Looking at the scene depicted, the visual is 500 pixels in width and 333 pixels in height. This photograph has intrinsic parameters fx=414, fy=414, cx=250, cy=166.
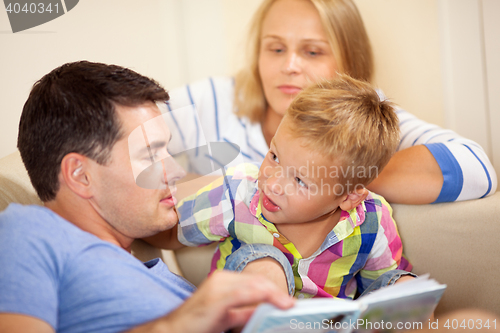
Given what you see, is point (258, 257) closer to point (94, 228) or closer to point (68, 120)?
point (94, 228)

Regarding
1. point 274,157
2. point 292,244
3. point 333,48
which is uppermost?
point 333,48

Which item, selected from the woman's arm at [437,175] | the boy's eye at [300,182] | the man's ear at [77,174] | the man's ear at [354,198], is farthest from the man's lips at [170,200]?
the woman's arm at [437,175]

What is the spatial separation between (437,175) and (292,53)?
0.66 m

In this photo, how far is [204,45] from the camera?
216cm

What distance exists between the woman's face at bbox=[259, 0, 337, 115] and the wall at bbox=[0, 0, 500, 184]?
39 cm

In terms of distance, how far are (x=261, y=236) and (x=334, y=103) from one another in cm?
36

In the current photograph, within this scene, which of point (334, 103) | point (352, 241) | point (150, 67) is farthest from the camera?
point (150, 67)

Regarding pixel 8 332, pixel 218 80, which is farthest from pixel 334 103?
pixel 218 80

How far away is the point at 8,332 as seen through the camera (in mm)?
561

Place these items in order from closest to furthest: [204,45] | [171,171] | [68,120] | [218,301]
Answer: [218,301] → [68,120] → [171,171] → [204,45]

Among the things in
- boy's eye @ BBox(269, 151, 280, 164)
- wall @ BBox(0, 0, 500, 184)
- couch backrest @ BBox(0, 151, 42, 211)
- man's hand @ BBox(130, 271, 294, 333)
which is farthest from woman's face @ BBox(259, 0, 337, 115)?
man's hand @ BBox(130, 271, 294, 333)

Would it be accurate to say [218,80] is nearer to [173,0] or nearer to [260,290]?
[173,0]

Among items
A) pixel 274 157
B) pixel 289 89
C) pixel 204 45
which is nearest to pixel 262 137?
pixel 289 89

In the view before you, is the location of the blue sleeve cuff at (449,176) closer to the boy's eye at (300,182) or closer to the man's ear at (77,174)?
the boy's eye at (300,182)
